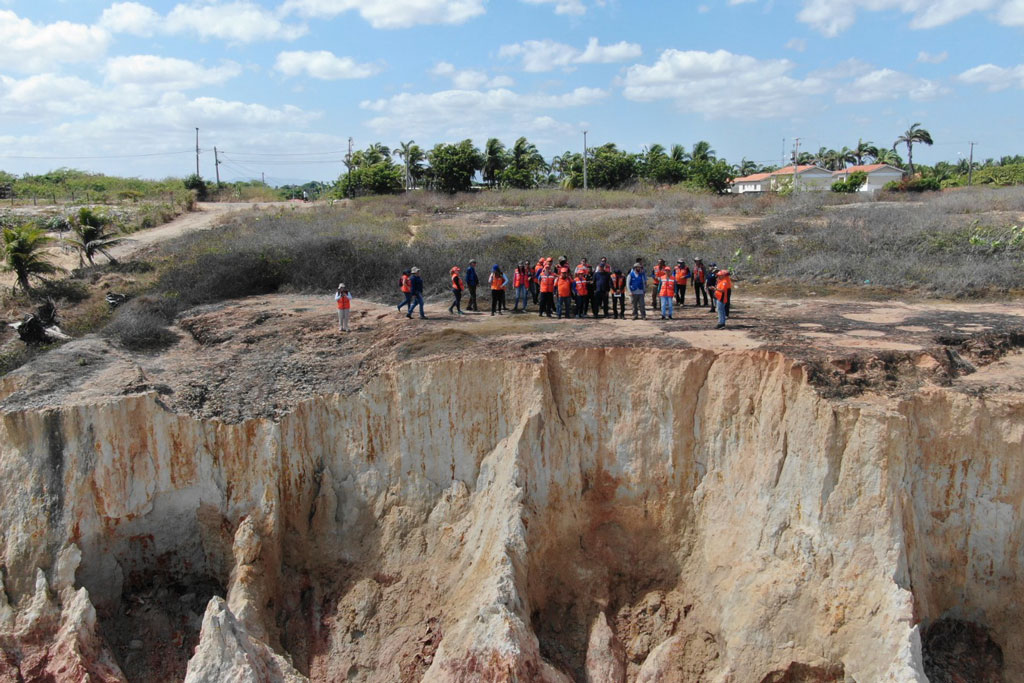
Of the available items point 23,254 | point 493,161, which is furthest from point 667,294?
point 493,161

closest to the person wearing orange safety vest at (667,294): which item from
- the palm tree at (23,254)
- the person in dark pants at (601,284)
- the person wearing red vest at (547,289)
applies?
the person in dark pants at (601,284)

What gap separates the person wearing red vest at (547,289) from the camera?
59.2 ft

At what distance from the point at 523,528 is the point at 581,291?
6.46m

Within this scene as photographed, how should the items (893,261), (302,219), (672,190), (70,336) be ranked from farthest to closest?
(672,190)
(302,219)
(893,261)
(70,336)

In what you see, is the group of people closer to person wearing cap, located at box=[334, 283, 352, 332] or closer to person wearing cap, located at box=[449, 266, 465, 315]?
person wearing cap, located at box=[449, 266, 465, 315]

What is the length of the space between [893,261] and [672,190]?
23992 mm

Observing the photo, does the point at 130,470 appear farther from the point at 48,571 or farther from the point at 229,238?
the point at 229,238

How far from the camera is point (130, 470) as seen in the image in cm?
1366

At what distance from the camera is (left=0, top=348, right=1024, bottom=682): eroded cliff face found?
11.6 metres

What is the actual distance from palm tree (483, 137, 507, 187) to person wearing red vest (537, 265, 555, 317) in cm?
3331

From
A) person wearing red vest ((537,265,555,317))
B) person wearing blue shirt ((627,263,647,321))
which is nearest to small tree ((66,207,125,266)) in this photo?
person wearing red vest ((537,265,555,317))

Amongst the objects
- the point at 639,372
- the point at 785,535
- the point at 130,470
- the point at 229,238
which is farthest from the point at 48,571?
the point at 229,238

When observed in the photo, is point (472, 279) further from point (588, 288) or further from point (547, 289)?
point (588, 288)

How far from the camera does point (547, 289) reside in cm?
1805
